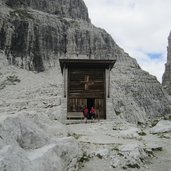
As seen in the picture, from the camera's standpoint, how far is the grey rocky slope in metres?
86.8

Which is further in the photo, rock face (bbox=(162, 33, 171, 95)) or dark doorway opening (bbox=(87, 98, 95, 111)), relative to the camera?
rock face (bbox=(162, 33, 171, 95))

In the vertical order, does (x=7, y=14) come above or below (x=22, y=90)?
above

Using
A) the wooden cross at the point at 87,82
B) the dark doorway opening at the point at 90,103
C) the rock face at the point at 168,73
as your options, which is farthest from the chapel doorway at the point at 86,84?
the rock face at the point at 168,73

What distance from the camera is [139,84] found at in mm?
90000

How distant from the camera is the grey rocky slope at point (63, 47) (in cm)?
8675

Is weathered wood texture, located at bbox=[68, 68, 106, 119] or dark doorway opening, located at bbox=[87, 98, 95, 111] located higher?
weathered wood texture, located at bbox=[68, 68, 106, 119]

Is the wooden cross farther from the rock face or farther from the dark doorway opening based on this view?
the rock face

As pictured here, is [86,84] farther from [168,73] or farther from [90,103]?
[168,73]

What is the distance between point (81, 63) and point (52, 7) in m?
94.8

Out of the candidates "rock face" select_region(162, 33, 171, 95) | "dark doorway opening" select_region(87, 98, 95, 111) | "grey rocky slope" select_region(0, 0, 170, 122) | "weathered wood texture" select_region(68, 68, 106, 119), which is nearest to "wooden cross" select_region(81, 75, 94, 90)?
"weathered wood texture" select_region(68, 68, 106, 119)

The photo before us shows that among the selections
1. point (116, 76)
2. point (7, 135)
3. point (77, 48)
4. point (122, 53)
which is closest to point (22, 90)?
point (116, 76)

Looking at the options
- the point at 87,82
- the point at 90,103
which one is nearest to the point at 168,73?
the point at 90,103

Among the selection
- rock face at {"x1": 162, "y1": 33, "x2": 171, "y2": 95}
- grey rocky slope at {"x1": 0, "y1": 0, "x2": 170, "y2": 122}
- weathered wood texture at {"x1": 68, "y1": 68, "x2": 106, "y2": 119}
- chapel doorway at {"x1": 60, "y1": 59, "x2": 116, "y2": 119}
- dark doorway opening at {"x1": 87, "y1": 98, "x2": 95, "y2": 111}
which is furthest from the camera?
rock face at {"x1": 162, "y1": 33, "x2": 171, "y2": 95}

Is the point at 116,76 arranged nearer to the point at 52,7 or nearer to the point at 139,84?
the point at 139,84
